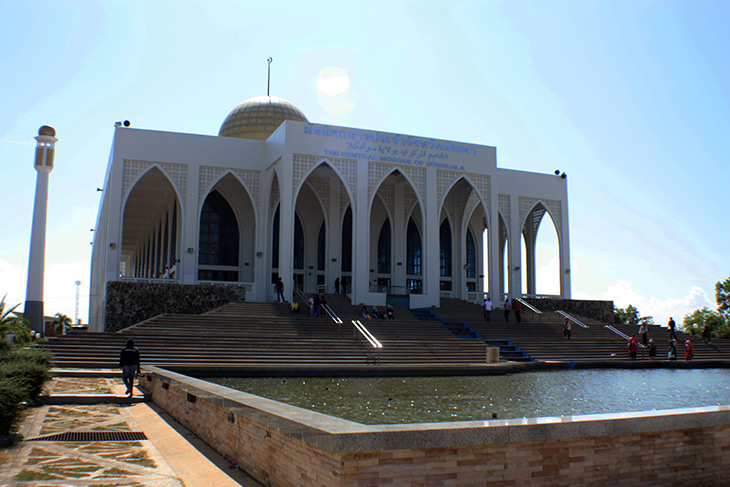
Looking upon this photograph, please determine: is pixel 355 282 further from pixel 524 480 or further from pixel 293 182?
pixel 524 480

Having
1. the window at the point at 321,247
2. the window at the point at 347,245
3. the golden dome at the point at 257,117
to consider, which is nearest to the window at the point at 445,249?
the window at the point at 347,245

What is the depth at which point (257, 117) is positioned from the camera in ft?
95.3

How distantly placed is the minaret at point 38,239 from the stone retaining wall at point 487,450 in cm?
2837

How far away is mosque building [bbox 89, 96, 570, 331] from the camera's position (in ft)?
77.4

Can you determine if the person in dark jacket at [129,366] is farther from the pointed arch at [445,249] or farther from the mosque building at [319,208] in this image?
the pointed arch at [445,249]

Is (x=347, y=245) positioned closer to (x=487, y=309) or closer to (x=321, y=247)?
(x=321, y=247)

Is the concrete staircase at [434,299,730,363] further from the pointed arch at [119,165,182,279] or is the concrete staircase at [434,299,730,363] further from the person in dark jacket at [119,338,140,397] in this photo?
the pointed arch at [119,165,182,279]

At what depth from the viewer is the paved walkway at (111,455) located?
4.64 meters

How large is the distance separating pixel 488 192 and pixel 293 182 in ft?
27.6

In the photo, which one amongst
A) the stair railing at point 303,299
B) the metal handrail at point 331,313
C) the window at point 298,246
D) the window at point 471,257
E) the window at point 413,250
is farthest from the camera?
the window at point 471,257

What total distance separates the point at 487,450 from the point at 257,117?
26.7m

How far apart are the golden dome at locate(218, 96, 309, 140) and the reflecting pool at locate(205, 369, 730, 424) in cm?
1776

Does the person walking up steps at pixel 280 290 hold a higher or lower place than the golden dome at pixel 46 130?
lower

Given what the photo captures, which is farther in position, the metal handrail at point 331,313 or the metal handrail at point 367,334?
the metal handrail at point 331,313
